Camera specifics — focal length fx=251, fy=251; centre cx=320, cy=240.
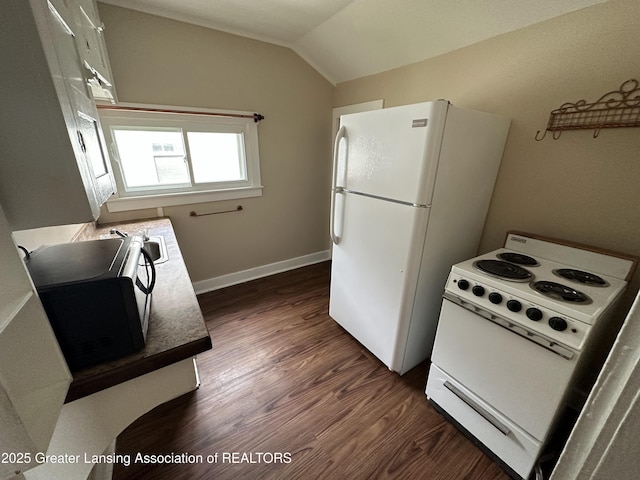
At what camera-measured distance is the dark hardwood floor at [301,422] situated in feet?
4.14

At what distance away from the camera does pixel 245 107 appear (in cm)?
249

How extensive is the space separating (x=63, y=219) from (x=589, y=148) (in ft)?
7.51

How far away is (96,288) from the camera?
0.69 meters

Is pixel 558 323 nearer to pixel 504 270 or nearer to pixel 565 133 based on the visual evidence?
pixel 504 270

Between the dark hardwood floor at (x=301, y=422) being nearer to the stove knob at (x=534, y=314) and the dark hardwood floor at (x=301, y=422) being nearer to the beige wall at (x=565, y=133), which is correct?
the stove knob at (x=534, y=314)

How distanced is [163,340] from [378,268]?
4.09ft

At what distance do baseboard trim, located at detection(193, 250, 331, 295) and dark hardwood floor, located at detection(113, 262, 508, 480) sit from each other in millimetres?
759

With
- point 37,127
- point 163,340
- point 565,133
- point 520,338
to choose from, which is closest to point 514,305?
point 520,338

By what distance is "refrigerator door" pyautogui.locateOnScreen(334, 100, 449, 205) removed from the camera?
1274 millimetres

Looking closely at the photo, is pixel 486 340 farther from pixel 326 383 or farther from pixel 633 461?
pixel 326 383

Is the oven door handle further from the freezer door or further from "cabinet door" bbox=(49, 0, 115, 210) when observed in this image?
"cabinet door" bbox=(49, 0, 115, 210)

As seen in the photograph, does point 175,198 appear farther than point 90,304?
Yes

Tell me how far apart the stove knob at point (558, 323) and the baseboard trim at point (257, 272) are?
2640 mm

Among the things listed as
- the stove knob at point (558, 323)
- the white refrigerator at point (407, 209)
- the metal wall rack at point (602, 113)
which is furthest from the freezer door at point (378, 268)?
the metal wall rack at point (602, 113)
